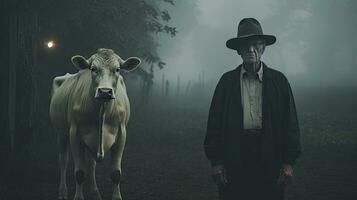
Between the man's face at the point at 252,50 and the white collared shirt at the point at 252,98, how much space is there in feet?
0.41

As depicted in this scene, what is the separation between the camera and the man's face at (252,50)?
448cm

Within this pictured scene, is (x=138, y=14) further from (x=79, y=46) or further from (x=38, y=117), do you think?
(x=38, y=117)

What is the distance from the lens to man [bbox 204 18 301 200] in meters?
4.38

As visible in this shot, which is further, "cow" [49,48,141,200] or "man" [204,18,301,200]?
"cow" [49,48,141,200]

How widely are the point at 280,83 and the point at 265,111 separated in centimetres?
35

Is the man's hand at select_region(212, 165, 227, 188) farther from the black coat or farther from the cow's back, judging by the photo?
the cow's back

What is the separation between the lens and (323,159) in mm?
10805

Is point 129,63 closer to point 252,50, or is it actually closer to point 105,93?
point 105,93

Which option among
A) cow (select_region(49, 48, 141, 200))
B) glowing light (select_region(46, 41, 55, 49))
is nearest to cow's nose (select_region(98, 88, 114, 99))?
cow (select_region(49, 48, 141, 200))

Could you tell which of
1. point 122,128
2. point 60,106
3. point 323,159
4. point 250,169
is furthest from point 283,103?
point 323,159

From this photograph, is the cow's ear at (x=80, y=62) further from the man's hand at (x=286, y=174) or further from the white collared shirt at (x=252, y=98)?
the man's hand at (x=286, y=174)

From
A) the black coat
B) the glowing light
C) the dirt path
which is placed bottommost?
the dirt path

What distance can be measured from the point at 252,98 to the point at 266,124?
1.04ft

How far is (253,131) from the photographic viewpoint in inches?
173
